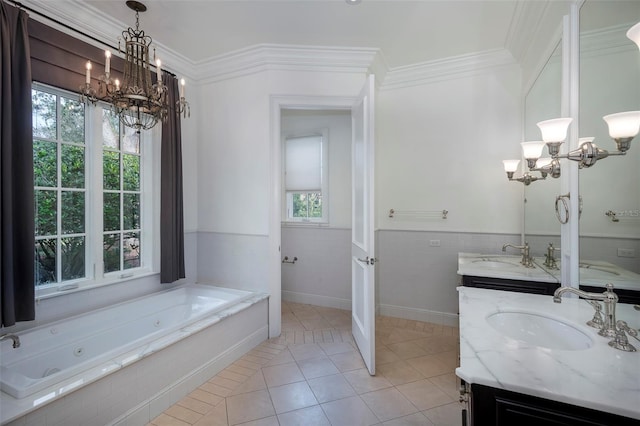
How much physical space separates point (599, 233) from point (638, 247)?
35 centimetres

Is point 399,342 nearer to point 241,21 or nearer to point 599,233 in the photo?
point 599,233

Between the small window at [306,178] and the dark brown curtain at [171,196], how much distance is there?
1.52m

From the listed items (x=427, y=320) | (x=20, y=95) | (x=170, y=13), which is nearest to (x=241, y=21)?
(x=170, y=13)

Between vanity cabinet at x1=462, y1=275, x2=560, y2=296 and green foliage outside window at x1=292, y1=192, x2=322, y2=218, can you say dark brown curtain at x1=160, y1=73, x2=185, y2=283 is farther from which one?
vanity cabinet at x1=462, y1=275, x2=560, y2=296

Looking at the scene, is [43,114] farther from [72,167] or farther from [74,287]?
[74,287]

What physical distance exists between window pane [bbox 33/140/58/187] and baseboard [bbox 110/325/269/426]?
168cm

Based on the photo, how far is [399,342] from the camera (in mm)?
2906

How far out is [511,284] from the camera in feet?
7.09

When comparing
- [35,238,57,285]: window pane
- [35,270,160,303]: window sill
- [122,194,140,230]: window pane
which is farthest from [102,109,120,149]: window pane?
[35,270,160,303]: window sill

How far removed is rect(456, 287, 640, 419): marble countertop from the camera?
795mm

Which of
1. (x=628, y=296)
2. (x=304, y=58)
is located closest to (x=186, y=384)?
(x=628, y=296)

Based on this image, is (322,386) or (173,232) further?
(173,232)

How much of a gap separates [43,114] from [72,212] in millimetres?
727

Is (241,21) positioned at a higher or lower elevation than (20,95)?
higher
